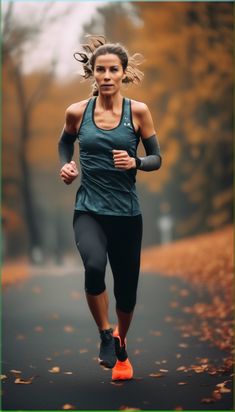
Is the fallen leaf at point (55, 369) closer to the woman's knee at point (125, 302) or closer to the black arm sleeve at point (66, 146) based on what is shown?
the woman's knee at point (125, 302)

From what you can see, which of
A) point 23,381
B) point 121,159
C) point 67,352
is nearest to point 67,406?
point 23,381

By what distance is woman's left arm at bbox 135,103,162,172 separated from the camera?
17.2 ft

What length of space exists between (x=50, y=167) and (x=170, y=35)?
735cm

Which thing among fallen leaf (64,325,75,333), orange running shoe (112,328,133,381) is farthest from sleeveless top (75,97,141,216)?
fallen leaf (64,325,75,333)

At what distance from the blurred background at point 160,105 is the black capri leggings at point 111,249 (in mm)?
16302

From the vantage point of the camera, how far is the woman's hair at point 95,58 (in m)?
5.25

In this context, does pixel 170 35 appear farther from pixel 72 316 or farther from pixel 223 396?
pixel 223 396

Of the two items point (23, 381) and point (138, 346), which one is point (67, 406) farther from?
point (138, 346)

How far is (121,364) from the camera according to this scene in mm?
5637

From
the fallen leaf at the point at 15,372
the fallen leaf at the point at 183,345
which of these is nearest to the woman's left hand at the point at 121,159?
the fallen leaf at the point at 15,372

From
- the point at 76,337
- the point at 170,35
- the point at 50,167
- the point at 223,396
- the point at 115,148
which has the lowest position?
the point at 223,396

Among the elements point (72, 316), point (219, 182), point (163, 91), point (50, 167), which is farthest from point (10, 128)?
point (72, 316)

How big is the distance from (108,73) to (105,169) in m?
0.66

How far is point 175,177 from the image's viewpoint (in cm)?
2584
